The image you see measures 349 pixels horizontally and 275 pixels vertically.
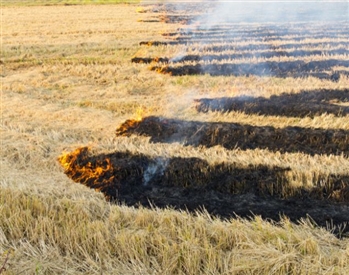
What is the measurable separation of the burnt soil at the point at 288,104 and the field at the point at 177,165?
0.13 ft

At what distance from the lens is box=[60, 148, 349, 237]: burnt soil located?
502 centimetres

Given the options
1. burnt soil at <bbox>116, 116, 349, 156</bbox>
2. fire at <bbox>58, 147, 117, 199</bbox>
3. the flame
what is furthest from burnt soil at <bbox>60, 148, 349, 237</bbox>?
the flame

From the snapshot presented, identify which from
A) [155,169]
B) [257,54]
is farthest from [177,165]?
[257,54]

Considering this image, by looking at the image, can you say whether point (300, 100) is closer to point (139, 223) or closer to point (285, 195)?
point (285, 195)

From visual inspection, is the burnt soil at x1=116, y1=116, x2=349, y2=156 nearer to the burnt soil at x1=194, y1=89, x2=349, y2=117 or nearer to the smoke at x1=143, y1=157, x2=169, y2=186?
the smoke at x1=143, y1=157, x2=169, y2=186

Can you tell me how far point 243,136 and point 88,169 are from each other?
2.73 m

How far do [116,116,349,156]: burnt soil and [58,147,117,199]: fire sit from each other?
1183 millimetres

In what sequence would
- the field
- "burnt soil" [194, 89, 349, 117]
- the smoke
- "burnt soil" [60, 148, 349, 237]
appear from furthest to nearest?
"burnt soil" [194, 89, 349, 117], the smoke, "burnt soil" [60, 148, 349, 237], the field

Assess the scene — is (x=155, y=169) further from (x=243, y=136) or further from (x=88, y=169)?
(x=243, y=136)

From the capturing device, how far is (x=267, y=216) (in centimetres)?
486

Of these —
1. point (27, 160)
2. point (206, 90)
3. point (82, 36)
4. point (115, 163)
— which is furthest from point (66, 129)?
point (82, 36)

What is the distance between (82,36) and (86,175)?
1625 centimetres

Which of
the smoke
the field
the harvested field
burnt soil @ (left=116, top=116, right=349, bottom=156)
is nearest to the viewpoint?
the field

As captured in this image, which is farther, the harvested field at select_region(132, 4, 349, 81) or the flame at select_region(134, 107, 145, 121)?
the harvested field at select_region(132, 4, 349, 81)
